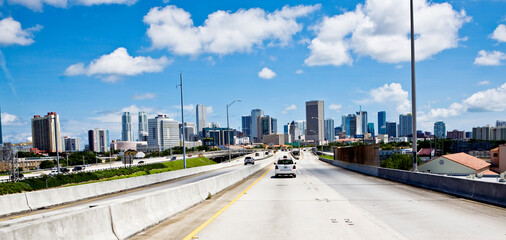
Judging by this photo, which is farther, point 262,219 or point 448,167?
point 448,167

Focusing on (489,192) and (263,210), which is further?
(489,192)

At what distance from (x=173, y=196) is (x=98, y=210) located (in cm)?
516

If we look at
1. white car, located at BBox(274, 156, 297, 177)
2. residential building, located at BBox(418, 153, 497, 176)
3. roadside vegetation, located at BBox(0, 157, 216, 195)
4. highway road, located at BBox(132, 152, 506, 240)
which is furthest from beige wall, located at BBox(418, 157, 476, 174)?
highway road, located at BBox(132, 152, 506, 240)

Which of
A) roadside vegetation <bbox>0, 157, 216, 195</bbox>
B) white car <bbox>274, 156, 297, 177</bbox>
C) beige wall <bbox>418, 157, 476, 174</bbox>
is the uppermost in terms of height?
white car <bbox>274, 156, 297, 177</bbox>

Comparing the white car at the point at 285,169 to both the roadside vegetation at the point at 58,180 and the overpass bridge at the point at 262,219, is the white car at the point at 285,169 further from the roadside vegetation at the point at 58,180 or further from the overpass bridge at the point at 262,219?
the roadside vegetation at the point at 58,180

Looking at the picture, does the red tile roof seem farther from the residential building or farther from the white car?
the white car

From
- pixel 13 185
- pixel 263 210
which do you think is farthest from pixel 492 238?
pixel 13 185

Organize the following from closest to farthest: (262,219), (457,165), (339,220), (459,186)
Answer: (339,220) < (262,219) < (459,186) < (457,165)

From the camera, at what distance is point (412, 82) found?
75.9ft

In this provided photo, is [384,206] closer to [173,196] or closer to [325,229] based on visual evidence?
[325,229]

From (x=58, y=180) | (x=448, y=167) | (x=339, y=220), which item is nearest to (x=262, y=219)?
(x=339, y=220)

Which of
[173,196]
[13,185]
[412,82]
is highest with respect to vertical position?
[412,82]

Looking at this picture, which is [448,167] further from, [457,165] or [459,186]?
[459,186]

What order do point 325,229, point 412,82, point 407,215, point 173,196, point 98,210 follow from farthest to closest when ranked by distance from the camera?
point 412,82 < point 173,196 < point 407,215 < point 325,229 < point 98,210
